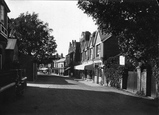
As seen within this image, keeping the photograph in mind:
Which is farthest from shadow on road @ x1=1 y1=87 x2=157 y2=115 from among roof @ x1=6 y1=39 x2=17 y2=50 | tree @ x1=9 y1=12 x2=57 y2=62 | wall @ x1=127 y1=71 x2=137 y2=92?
tree @ x1=9 y1=12 x2=57 y2=62

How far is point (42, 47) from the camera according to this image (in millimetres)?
50312

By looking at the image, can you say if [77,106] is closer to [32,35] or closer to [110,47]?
[110,47]

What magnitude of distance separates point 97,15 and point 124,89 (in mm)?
9803

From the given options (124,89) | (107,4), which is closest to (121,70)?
(124,89)

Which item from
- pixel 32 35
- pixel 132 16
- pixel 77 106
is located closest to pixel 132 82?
pixel 132 16

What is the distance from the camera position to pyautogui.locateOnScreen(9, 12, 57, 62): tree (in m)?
45.9

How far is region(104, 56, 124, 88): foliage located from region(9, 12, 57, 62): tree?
27.6m

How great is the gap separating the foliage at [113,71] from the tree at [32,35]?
90.5ft

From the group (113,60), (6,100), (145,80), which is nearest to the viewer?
(6,100)

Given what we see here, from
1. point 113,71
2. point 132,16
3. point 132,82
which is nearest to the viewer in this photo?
point 132,16

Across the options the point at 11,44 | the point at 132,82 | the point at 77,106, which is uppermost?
the point at 11,44

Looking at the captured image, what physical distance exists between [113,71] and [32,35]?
1214 inches

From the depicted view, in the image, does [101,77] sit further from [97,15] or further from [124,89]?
[97,15]

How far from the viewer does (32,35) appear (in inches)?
1843
